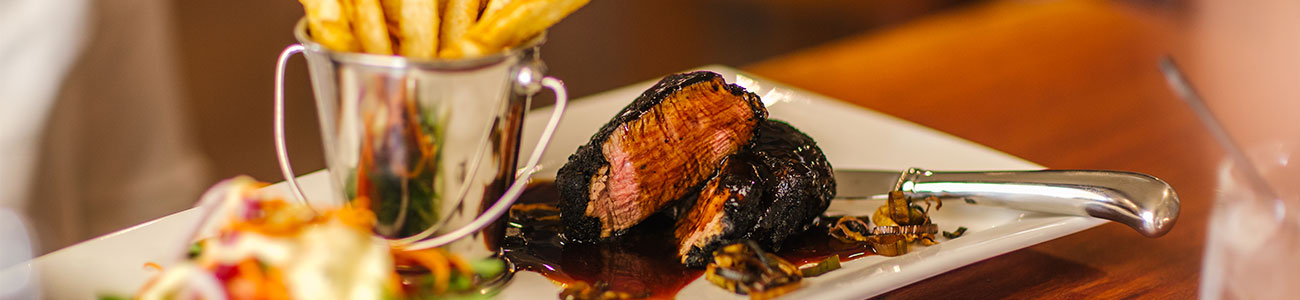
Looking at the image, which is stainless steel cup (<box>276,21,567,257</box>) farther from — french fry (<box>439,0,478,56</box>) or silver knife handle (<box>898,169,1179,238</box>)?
silver knife handle (<box>898,169,1179,238</box>)

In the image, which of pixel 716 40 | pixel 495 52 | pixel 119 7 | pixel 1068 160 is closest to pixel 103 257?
pixel 495 52

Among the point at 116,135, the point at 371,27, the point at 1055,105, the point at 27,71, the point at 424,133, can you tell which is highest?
the point at 371,27

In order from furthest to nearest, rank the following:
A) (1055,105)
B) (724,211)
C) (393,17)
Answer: (1055,105) → (724,211) → (393,17)

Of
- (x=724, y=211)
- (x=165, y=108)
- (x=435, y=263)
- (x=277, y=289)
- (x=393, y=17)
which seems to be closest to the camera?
(x=277, y=289)

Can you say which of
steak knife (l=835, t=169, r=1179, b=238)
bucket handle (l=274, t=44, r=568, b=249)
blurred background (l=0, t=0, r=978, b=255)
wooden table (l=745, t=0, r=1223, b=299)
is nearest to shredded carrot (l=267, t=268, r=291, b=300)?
bucket handle (l=274, t=44, r=568, b=249)

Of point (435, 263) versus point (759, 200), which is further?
point (759, 200)

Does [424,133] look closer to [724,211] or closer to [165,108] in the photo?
[724,211]

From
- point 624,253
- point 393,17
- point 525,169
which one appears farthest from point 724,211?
point 393,17

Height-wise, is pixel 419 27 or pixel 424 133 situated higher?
pixel 419 27

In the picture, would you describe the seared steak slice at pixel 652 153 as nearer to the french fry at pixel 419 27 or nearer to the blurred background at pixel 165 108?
the french fry at pixel 419 27
